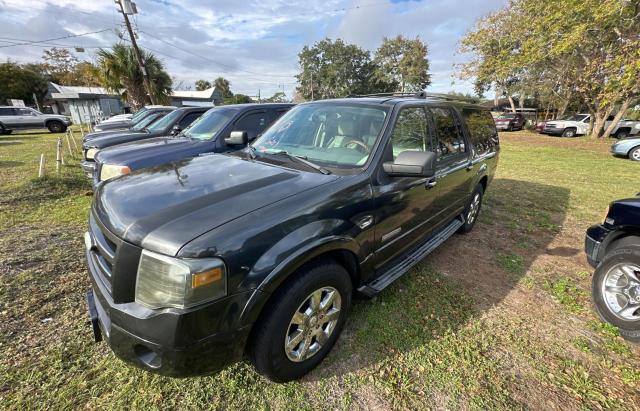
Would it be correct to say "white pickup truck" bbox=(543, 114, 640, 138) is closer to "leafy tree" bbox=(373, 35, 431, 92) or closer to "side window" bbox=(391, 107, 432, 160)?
"side window" bbox=(391, 107, 432, 160)

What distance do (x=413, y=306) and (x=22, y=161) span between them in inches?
486

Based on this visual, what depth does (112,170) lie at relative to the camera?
409cm

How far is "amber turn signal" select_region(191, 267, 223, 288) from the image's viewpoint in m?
1.43

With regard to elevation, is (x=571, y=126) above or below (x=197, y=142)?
below

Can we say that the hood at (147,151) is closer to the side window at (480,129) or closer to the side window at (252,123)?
the side window at (252,123)

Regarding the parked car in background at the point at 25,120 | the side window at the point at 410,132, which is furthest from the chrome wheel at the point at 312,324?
the parked car in background at the point at 25,120

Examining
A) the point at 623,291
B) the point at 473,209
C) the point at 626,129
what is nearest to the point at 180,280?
the point at 623,291

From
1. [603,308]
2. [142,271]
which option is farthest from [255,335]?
[603,308]

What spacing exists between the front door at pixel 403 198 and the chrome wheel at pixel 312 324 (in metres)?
0.58

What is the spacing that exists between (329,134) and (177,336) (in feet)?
6.60

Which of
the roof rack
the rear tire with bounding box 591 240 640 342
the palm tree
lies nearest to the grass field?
the rear tire with bounding box 591 240 640 342

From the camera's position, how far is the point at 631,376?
2.15m

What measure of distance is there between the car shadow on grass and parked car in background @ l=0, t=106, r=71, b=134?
25.4m

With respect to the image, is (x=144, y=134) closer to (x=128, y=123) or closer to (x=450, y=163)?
(x=128, y=123)
